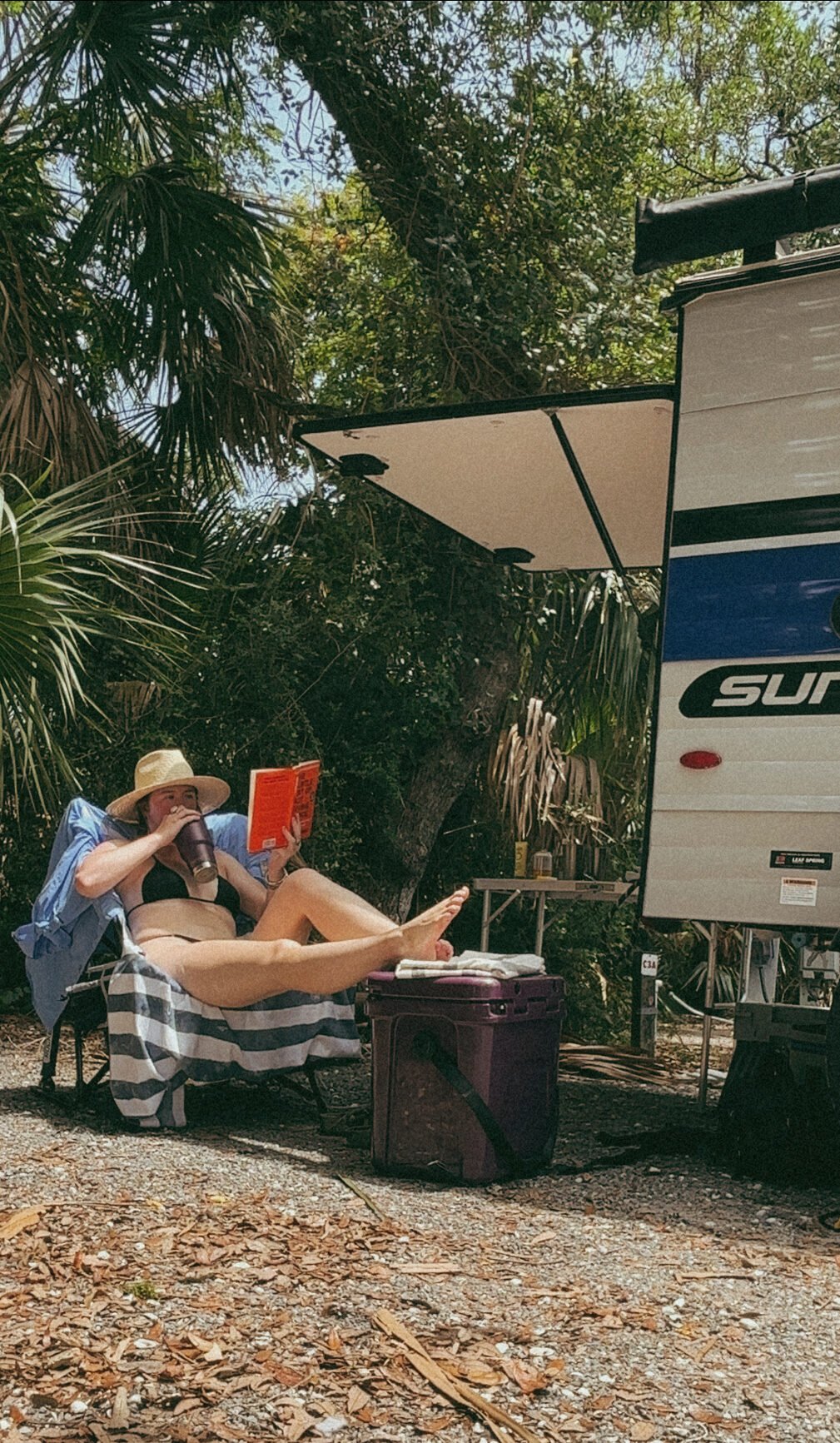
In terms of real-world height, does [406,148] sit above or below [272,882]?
above

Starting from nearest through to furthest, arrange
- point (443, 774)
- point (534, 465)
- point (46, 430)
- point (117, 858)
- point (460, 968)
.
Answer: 1. point (460, 968)
2. point (117, 858)
3. point (534, 465)
4. point (46, 430)
5. point (443, 774)

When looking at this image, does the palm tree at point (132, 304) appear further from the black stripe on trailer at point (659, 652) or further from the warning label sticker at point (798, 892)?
the warning label sticker at point (798, 892)

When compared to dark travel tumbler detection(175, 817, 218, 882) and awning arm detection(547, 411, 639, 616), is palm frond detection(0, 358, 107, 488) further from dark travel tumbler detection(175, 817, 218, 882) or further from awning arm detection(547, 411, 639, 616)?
dark travel tumbler detection(175, 817, 218, 882)

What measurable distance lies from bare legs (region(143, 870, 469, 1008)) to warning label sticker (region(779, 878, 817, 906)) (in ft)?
2.98

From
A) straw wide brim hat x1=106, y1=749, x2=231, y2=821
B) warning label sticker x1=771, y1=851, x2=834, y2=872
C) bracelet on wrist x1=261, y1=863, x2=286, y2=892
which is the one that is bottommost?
bracelet on wrist x1=261, y1=863, x2=286, y2=892

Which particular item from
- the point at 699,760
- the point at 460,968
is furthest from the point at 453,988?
the point at 699,760

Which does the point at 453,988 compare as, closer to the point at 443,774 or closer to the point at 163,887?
the point at 163,887

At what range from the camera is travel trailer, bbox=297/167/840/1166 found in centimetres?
399

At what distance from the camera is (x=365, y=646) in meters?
7.88

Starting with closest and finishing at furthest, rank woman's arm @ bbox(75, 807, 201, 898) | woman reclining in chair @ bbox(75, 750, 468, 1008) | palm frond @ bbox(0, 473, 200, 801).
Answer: woman reclining in chair @ bbox(75, 750, 468, 1008), woman's arm @ bbox(75, 807, 201, 898), palm frond @ bbox(0, 473, 200, 801)

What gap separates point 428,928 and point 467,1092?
461 mm

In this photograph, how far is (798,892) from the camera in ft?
13.0

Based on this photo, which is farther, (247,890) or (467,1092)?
(247,890)

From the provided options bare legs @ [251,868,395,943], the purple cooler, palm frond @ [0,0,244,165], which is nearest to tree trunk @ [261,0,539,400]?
palm frond @ [0,0,244,165]
